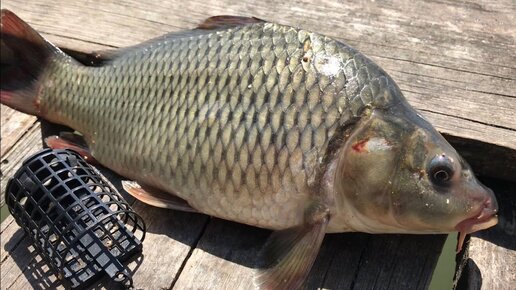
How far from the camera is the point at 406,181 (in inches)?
80.4

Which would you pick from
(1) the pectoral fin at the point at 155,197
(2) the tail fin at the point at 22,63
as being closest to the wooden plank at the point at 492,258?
(1) the pectoral fin at the point at 155,197

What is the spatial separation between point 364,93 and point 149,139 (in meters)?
0.88

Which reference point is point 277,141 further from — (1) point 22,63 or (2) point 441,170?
(1) point 22,63

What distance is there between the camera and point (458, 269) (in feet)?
8.18

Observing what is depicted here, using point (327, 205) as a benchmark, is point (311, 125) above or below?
above

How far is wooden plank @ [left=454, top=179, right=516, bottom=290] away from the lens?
228 cm

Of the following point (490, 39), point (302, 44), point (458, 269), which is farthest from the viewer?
point (490, 39)

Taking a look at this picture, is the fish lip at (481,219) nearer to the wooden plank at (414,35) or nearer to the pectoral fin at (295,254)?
the pectoral fin at (295,254)

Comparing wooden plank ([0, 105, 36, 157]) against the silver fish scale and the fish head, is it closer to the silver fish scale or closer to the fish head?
the silver fish scale

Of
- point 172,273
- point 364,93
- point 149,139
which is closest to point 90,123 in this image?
point 149,139

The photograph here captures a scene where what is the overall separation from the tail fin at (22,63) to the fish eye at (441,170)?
5.73 feet

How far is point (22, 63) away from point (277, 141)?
139 cm

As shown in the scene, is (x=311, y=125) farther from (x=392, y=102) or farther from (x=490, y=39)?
(x=490, y=39)

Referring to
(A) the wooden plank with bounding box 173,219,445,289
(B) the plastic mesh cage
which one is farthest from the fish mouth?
(B) the plastic mesh cage
